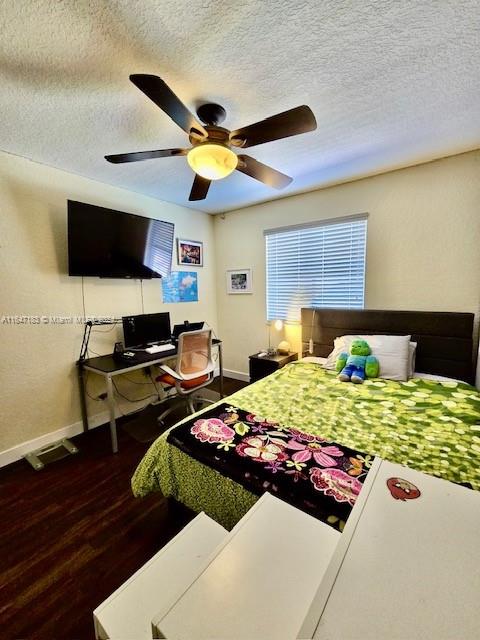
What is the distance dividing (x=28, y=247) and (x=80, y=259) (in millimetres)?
381

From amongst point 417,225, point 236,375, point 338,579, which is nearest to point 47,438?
point 236,375

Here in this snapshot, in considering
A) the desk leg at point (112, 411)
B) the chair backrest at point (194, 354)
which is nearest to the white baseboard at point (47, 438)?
the desk leg at point (112, 411)

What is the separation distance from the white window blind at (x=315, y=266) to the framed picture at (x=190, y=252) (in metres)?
0.97

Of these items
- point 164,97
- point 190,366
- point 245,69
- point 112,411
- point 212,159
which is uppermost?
point 245,69

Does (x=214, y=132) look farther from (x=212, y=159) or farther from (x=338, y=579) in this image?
(x=338, y=579)

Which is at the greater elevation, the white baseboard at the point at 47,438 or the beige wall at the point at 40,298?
the beige wall at the point at 40,298

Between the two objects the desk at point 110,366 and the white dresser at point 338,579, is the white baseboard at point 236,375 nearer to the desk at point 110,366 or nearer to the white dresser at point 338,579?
the desk at point 110,366

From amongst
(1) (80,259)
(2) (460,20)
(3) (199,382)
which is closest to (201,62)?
(2) (460,20)

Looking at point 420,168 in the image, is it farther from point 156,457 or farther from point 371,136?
point 156,457

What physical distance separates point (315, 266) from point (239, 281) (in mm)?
1124

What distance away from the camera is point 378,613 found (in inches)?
18.4

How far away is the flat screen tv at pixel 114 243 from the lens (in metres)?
2.36

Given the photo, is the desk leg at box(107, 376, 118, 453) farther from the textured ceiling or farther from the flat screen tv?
the textured ceiling

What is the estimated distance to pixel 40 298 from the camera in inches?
91.5
